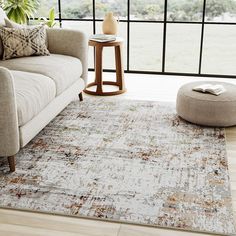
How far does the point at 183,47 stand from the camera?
5.53 metres

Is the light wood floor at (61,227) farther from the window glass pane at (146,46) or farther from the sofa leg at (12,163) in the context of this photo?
the window glass pane at (146,46)

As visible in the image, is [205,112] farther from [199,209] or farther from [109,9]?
[109,9]

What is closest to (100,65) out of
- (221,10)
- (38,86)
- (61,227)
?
(38,86)

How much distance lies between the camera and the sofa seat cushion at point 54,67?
3232mm

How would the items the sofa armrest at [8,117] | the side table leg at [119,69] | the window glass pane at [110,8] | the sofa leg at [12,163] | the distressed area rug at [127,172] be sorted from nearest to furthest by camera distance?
the distressed area rug at [127,172]
the sofa armrest at [8,117]
the sofa leg at [12,163]
the side table leg at [119,69]
the window glass pane at [110,8]

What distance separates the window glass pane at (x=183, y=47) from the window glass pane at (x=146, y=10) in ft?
0.71

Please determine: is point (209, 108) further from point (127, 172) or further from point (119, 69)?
point (119, 69)

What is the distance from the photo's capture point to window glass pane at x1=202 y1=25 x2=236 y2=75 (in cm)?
495

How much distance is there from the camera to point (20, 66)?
3324 mm

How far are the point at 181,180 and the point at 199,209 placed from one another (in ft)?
1.07

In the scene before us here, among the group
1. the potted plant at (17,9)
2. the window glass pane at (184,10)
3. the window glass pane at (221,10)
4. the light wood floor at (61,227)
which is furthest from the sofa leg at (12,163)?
the window glass pane at (221,10)

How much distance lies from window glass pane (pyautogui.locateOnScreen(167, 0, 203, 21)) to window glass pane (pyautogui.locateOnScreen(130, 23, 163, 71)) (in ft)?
0.66

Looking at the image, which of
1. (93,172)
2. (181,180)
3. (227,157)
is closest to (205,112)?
(227,157)

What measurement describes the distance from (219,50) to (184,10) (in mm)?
929
